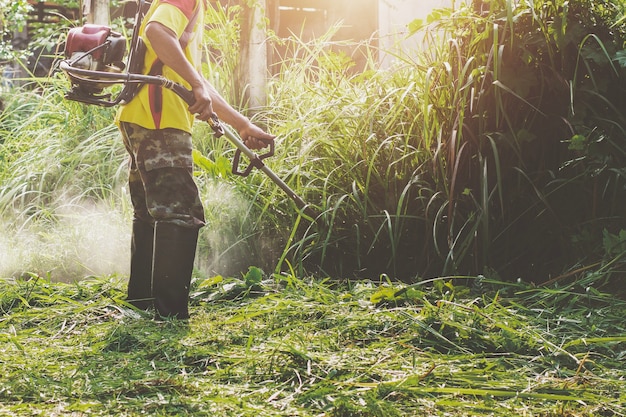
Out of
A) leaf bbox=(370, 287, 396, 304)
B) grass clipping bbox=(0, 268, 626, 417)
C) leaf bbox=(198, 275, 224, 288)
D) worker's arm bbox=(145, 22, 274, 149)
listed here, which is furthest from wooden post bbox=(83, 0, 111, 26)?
leaf bbox=(370, 287, 396, 304)

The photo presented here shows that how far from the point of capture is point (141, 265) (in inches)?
134

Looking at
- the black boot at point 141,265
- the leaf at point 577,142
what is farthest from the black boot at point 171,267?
the leaf at point 577,142

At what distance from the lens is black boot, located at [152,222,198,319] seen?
3.10 m

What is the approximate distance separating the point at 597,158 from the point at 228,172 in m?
1.87

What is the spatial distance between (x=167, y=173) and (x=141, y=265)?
0.51 metres

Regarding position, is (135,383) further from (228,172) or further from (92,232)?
(92,232)

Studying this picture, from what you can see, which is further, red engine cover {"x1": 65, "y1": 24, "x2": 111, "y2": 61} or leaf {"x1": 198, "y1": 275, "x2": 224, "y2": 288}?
leaf {"x1": 198, "y1": 275, "x2": 224, "y2": 288}

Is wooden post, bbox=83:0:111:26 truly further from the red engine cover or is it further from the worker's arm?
the worker's arm

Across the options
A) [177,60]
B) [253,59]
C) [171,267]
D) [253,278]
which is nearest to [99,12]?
[253,59]

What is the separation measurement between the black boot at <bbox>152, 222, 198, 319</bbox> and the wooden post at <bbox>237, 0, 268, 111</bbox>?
2397 mm

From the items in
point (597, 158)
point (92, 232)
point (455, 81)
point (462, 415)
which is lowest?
point (92, 232)

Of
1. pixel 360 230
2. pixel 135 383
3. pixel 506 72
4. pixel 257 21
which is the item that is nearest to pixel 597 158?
pixel 506 72

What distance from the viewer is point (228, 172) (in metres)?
4.34

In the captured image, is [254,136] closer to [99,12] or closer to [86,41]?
[86,41]
